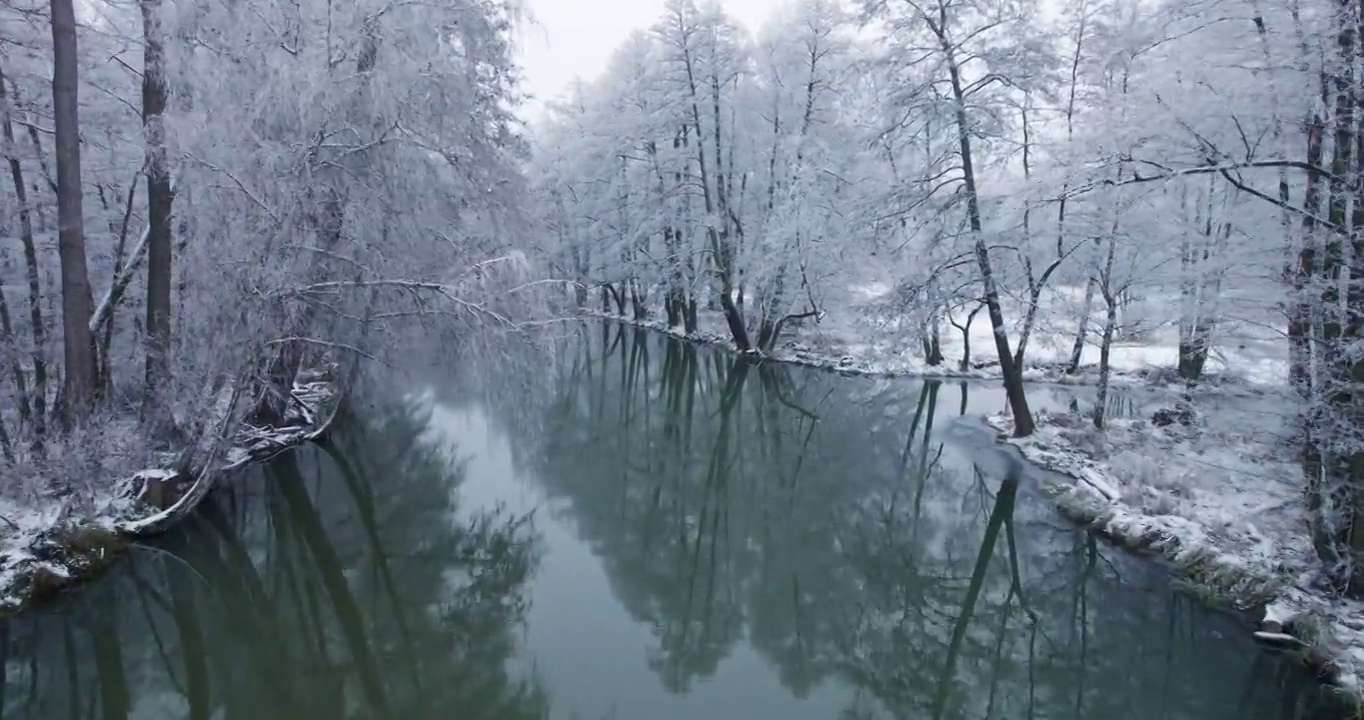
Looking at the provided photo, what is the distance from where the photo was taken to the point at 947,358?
79.1 feet

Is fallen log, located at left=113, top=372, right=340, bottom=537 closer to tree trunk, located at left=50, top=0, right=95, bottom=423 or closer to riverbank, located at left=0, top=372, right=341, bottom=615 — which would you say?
riverbank, located at left=0, top=372, right=341, bottom=615

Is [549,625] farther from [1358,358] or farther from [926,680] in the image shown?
[1358,358]

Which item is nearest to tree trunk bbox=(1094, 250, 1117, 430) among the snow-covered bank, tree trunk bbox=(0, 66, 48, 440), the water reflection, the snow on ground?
the snow on ground

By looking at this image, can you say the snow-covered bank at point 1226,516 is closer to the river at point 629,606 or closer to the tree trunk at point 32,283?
the river at point 629,606

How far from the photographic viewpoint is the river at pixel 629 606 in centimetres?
667

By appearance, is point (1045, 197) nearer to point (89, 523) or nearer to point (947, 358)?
point (89, 523)

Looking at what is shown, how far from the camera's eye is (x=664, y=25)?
24.4 metres

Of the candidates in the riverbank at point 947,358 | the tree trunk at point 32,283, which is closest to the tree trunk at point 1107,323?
the riverbank at point 947,358

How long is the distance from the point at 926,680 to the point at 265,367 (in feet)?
28.2

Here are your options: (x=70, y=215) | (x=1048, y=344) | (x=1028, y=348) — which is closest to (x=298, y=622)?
(x=70, y=215)

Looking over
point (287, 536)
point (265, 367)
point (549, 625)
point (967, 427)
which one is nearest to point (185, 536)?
point (287, 536)

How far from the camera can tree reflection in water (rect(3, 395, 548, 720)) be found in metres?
6.59

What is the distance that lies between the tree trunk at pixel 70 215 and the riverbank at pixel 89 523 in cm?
109

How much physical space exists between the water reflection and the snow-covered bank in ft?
1.16
